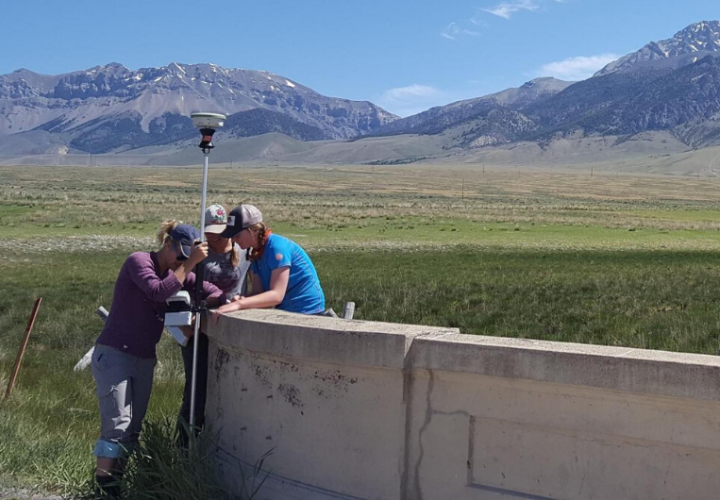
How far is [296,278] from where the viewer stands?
656 cm

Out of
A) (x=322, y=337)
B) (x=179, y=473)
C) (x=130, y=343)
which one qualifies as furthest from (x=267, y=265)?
(x=179, y=473)

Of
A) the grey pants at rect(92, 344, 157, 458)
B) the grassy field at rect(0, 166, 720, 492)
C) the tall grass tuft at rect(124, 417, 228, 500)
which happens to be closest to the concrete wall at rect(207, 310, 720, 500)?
the tall grass tuft at rect(124, 417, 228, 500)

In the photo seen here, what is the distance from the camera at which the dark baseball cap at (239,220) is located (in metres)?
6.22

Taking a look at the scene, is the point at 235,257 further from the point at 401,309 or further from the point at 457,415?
the point at 401,309

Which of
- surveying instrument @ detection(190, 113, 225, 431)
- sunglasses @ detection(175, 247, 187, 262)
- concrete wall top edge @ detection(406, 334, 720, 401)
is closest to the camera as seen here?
concrete wall top edge @ detection(406, 334, 720, 401)

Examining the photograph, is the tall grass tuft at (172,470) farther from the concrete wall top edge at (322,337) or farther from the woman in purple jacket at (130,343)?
the concrete wall top edge at (322,337)

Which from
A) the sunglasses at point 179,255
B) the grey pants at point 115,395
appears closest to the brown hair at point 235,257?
the sunglasses at point 179,255

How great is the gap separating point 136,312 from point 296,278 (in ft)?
3.78

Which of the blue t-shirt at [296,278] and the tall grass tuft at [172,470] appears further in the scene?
the blue t-shirt at [296,278]

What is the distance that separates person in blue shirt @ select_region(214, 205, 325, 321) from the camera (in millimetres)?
6164

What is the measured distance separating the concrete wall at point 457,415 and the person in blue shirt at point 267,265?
13.4 inches

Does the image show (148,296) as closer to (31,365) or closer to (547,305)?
(31,365)

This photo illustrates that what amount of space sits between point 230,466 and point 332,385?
1.10 meters

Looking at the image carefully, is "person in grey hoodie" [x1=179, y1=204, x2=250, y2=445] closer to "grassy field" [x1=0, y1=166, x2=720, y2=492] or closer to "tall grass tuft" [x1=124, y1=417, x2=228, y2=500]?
"tall grass tuft" [x1=124, y1=417, x2=228, y2=500]
